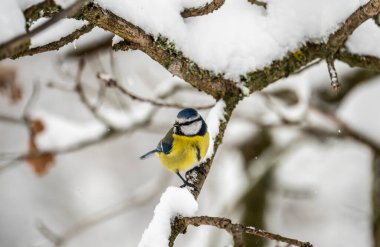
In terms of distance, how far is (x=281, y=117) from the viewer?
345cm

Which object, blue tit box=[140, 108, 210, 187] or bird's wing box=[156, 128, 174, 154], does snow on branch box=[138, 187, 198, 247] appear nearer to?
blue tit box=[140, 108, 210, 187]

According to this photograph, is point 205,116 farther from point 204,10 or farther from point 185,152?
point 204,10

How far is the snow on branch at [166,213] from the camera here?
144 centimetres

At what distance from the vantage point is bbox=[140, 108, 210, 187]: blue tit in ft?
7.99

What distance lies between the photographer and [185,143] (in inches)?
103

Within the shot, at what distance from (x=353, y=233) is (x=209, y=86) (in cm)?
532

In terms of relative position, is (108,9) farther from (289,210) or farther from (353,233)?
(289,210)

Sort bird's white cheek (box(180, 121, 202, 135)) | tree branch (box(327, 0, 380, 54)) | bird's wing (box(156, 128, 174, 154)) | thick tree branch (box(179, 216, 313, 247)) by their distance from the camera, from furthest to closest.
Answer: bird's wing (box(156, 128, 174, 154)) → bird's white cheek (box(180, 121, 202, 135)) → tree branch (box(327, 0, 380, 54)) → thick tree branch (box(179, 216, 313, 247))

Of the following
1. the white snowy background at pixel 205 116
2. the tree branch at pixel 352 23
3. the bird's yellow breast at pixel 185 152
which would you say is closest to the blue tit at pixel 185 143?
the bird's yellow breast at pixel 185 152

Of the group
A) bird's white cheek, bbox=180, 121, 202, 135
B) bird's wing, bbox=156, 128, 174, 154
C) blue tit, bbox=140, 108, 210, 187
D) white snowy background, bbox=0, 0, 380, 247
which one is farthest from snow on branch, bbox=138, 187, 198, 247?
bird's wing, bbox=156, 128, 174, 154

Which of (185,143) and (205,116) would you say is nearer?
(185,143)

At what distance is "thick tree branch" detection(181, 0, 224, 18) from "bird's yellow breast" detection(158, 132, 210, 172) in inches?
22.1

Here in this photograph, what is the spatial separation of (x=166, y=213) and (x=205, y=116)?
3.02m

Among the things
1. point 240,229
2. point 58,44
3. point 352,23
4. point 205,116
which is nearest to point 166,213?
point 240,229
